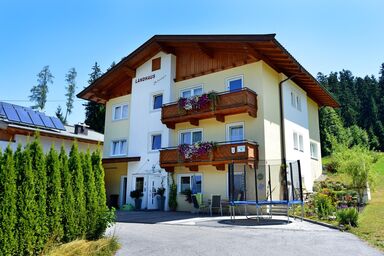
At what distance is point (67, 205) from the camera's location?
810 cm

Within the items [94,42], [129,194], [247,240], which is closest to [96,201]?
[247,240]

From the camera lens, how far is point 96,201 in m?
9.04

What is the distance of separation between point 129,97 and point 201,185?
9990 mm

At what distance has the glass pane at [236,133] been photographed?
19719 millimetres

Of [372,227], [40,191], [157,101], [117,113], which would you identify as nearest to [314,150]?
[157,101]

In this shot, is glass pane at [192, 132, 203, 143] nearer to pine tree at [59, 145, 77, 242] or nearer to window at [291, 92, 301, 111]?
window at [291, 92, 301, 111]

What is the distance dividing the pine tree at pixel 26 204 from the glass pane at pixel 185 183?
14.2 metres

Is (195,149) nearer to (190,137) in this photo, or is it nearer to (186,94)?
(190,137)

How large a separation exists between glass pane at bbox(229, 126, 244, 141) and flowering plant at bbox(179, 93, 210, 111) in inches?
86.6

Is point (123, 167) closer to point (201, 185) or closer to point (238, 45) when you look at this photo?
point (201, 185)

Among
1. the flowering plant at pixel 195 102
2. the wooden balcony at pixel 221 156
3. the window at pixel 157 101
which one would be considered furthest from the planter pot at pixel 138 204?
the flowering plant at pixel 195 102

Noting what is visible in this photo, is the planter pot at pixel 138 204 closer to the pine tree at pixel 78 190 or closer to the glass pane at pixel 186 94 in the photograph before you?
the glass pane at pixel 186 94

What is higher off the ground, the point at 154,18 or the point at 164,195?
the point at 154,18

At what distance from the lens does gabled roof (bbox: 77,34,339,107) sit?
61.6 ft
